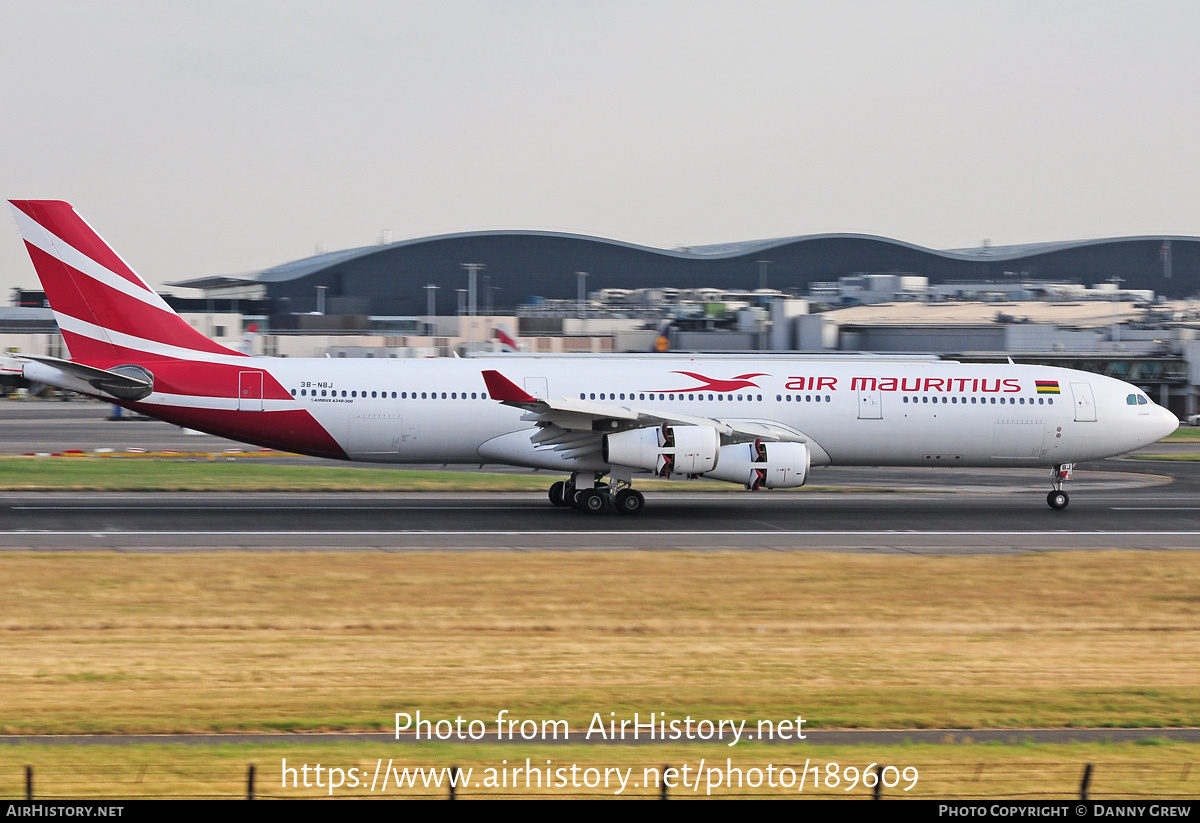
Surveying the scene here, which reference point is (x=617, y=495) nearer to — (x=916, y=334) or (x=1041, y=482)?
(x=1041, y=482)

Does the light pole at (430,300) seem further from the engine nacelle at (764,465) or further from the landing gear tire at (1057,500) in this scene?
the engine nacelle at (764,465)

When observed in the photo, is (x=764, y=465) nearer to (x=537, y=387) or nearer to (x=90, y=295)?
(x=537, y=387)

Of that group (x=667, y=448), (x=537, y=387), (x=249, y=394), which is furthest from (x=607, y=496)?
(x=249, y=394)

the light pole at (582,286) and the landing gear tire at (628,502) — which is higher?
the light pole at (582,286)

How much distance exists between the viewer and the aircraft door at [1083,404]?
106 feet

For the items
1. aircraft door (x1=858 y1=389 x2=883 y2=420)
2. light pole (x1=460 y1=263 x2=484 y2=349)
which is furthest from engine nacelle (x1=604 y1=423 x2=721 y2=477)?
light pole (x1=460 y1=263 x2=484 y2=349)

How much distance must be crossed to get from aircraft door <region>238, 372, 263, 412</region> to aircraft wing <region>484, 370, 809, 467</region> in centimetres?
575

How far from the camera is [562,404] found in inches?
1089

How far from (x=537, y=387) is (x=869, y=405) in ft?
28.2

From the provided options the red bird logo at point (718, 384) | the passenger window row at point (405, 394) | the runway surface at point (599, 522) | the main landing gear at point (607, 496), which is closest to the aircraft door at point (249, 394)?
the passenger window row at point (405, 394)

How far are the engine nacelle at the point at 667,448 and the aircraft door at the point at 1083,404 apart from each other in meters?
11.0

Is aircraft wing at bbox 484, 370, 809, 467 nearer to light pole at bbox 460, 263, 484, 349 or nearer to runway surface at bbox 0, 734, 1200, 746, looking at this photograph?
runway surface at bbox 0, 734, 1200, 746
